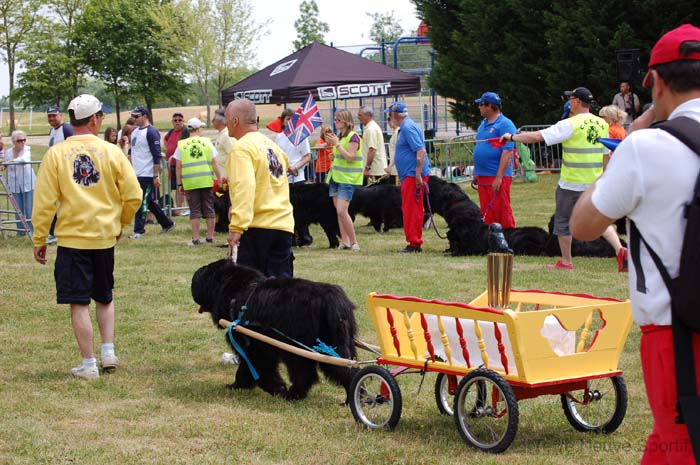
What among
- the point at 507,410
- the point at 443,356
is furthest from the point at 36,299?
the point at 507,410

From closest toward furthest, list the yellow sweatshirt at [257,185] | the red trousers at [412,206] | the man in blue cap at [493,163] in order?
the yellow sweatshirt at [257,185] → the man in blue cap at [493,163] → the red trousers at [412,206]

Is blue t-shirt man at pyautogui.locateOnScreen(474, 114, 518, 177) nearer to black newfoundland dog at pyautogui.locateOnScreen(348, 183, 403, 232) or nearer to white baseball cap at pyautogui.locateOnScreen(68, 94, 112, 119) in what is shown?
black newfoundland dog at pyautogui.locateOnScreen(348, 183, 403, 232)

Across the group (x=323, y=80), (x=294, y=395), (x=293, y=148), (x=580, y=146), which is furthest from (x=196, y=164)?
(x=294, y=395)

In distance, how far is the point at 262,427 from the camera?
5387mm

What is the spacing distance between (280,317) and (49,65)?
5114cm

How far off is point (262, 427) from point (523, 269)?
609 cm

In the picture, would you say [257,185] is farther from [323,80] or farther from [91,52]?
[91,52]

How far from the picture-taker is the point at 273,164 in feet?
21.7

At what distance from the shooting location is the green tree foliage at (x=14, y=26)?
49219 millimetres

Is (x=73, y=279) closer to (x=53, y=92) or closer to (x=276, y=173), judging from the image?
(x=276, y=173)

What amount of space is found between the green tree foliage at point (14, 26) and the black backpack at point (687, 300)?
50.6 meters

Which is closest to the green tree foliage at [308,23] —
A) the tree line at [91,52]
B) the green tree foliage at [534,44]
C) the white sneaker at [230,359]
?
the tree line at [91,52]

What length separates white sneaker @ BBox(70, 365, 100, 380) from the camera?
21.7 ft

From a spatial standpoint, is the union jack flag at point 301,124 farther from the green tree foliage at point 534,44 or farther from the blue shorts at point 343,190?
the green tree foliage at point 534,44
